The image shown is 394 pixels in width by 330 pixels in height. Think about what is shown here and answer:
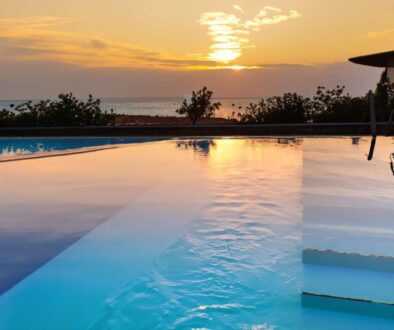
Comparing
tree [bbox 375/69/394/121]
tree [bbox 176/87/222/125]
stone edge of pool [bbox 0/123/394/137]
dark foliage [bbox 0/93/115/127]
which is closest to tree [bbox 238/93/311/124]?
stone edge of pool [bbox 0/123/394/137]

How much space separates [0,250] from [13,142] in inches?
364

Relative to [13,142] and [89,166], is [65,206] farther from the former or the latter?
[13,142]

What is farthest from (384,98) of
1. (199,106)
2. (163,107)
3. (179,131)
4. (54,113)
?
(163,107)

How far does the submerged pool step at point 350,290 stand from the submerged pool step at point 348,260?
38 millimetres

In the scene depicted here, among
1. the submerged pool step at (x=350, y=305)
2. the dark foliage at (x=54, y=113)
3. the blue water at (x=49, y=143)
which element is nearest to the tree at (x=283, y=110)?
the blue water at (x=49, y=143)

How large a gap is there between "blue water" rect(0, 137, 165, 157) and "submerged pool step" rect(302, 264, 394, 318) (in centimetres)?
921

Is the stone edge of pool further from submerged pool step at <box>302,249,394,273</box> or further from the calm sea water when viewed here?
submerged pool step at <box>302,249,394,273</box>

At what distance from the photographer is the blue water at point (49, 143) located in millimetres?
11626

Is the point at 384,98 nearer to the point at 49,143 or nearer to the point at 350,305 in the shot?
the point at 49,143

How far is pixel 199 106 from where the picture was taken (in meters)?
14.8

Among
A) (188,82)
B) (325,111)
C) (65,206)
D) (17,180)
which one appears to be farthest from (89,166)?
(188,82)

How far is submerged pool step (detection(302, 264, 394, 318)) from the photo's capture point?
2951 millimetres

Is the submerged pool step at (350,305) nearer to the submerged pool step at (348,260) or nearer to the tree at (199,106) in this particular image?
the submerged pool step at (348,260)

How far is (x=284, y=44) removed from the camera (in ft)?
46.5
